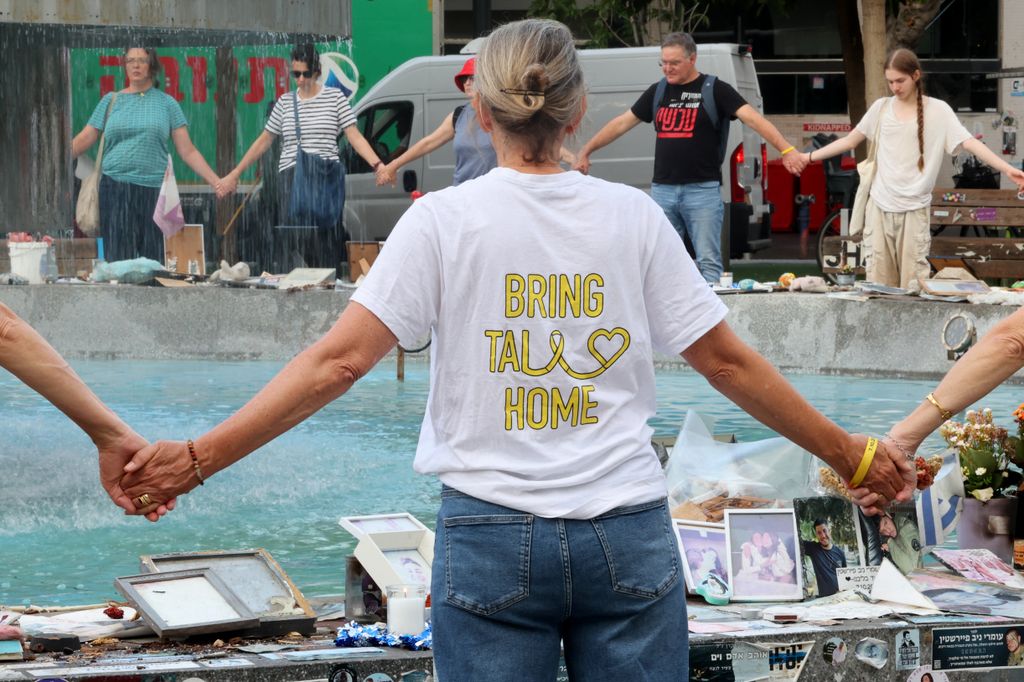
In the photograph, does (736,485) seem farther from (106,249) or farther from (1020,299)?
(106,249)

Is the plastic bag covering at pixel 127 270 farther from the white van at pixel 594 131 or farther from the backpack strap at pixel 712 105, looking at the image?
the white van at pixel 594 131

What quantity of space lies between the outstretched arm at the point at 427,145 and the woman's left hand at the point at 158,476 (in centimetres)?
747

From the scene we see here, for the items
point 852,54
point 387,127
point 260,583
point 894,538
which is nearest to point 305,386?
point 260,583

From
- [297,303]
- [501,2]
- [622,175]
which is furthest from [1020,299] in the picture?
[501,2]

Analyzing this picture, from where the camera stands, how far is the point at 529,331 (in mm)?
2539

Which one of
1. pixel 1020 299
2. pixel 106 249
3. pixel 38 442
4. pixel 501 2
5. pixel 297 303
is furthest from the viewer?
pixel 501 2

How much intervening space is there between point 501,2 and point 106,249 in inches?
704

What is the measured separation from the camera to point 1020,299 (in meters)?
10.4

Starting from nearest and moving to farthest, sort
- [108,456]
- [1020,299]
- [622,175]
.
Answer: [108,456] → [1020,299] → [622,175]

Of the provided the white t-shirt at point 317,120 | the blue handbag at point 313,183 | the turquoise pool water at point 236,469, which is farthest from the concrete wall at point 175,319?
the white t-shirt at point 317,120

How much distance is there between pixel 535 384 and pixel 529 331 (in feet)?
0.28

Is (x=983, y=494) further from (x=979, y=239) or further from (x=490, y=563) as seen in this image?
(x=979, y=239)

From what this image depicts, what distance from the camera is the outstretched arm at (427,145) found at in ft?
37.5

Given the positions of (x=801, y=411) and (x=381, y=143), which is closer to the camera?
(x=801, y=411)
